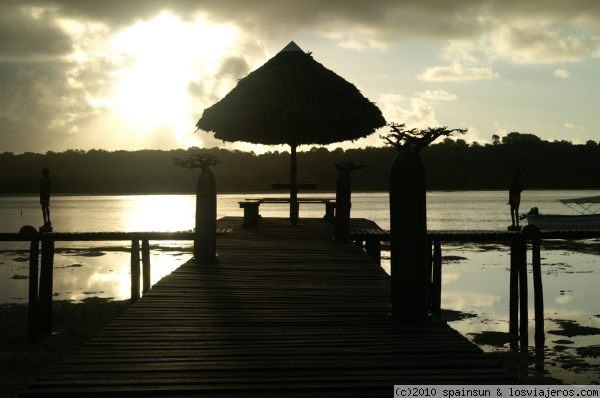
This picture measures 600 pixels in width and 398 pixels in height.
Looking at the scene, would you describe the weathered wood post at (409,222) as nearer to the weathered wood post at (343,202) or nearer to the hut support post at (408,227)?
the hut support post at (408,227)

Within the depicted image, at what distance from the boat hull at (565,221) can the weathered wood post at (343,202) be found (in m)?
23.0

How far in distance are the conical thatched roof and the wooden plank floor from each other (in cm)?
899

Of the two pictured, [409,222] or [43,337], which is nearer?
[409,222]

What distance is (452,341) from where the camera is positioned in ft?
15.9

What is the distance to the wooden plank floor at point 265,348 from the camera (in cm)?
391

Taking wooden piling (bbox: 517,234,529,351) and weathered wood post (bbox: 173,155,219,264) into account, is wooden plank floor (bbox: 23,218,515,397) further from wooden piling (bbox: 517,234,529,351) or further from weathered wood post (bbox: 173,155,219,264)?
wooden piling (bbox: 517,234,529,351)

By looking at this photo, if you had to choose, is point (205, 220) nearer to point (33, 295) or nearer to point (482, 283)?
point (33, 295)

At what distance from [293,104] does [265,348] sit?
12024mm

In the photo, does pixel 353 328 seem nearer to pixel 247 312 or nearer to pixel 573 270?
pixel 247 312

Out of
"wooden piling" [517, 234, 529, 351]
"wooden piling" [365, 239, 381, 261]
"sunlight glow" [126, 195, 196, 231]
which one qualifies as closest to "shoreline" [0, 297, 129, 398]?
"wooden piling" [365, 239, 381, 261]

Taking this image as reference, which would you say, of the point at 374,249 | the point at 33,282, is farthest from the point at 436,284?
the point at 33,282

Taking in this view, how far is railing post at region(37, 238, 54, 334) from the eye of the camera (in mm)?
13211

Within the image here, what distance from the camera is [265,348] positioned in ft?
15.5

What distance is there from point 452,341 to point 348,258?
5.11 metres
